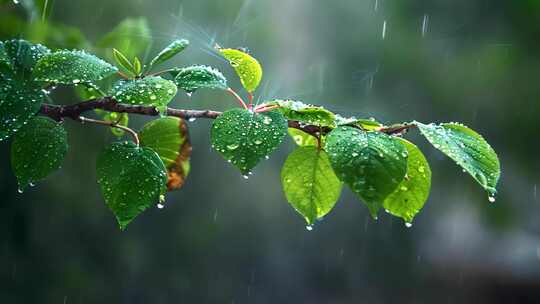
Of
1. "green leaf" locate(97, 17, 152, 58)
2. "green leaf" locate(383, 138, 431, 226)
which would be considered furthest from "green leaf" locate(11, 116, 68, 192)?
"green leaf" locate(97, 17, 152, 58)

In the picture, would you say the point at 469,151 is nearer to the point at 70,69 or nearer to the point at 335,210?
the point at 70,69

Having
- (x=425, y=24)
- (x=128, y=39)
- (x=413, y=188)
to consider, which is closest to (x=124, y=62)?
(x=413, y=188)

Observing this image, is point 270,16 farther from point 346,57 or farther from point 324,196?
point 324,196

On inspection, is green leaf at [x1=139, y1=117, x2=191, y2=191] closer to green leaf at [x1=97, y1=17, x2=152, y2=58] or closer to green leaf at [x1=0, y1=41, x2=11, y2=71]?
green leaf at [x1=0, y1=41, x2=11, y2=71]

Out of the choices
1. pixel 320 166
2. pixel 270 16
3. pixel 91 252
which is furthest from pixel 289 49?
pixel 320 166

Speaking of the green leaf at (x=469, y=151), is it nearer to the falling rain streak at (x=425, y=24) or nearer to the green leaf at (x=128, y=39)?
the green leaf at (x=128, y=39)

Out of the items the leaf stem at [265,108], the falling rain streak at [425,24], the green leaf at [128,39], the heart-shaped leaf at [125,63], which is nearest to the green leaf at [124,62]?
the heart-shaped leaf at [125,63]

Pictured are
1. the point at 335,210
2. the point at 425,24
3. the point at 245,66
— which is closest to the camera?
the point at 245,66
